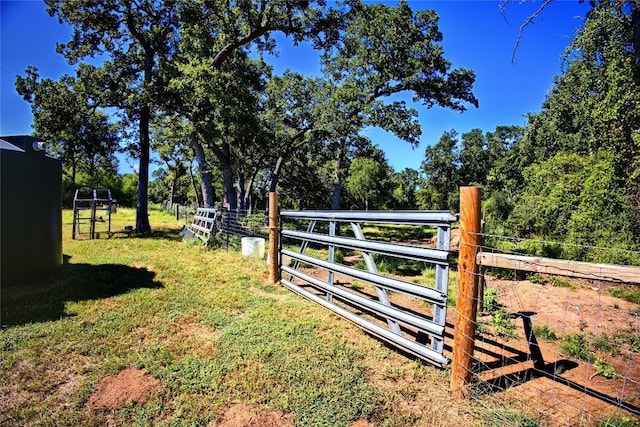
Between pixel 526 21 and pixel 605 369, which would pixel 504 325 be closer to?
pixel 605 369

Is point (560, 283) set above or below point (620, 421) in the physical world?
below

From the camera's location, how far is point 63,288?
5.12 m

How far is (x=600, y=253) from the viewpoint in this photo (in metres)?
9.05

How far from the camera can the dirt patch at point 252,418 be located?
231 cm

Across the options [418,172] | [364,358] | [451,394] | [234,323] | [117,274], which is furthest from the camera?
Answer: [418,172]

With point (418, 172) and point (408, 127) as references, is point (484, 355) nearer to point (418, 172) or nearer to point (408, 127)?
point (408, 127)

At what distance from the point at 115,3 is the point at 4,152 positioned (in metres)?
10.1

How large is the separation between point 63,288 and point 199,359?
3451mm

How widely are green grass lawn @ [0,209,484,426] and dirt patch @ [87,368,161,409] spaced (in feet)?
0.20

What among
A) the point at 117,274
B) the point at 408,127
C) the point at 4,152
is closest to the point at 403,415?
the point at 117,274

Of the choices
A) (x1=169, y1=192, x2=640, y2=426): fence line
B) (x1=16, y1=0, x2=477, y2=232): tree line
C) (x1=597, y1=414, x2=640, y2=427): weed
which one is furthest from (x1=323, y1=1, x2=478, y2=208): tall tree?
(x1=597, y1=414, x2=640, y2=427): weed

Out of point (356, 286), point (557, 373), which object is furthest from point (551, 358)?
point (356, 286)

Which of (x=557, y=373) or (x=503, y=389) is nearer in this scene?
(x=503, y=389)

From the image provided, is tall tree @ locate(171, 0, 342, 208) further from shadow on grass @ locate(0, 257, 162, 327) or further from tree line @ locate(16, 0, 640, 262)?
shadow on grass @ locate(0, 257, 162, 327)
